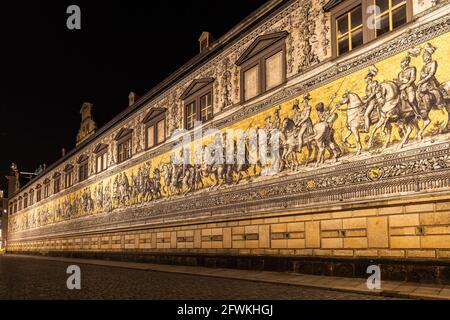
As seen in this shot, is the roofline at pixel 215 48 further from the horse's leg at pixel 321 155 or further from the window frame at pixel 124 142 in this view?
the horse's leg at pixel 321 155

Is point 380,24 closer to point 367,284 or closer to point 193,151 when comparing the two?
point 367,284

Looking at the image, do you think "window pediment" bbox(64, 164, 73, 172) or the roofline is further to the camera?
"window pediment" bbox(64, 164, 73, 172)

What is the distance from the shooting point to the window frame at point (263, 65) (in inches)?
618

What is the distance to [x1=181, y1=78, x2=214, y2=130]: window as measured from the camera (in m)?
20.0

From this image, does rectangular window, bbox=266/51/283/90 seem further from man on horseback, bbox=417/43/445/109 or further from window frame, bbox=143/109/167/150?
window frame, bbox=143/109/167/150

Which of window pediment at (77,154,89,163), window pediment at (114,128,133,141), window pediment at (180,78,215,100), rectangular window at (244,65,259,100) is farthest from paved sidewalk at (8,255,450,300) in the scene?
window pediment at (77,154,89,163)

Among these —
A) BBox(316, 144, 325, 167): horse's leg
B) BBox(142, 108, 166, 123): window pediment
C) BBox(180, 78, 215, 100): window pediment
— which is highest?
BBox(180, 78, 215, 100): window pediment

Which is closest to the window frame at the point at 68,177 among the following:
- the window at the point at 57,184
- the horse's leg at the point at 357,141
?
the window at the point at 57,184

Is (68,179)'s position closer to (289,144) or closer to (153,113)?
(153,113)

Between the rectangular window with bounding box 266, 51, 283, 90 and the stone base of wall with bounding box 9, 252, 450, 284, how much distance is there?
5.70 meters

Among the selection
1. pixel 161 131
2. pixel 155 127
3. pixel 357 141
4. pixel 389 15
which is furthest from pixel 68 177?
pixel 389 15

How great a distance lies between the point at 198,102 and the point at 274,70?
5377 mm

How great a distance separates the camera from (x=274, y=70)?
16266 mm

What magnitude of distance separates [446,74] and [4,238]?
72.4m
